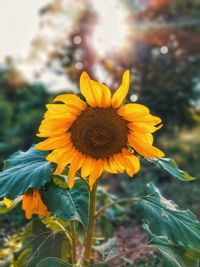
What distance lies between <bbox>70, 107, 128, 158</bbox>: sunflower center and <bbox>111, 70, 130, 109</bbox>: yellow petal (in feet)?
0.12

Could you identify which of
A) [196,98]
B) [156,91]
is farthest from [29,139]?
[196,98]

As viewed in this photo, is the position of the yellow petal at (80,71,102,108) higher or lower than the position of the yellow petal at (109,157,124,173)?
higher

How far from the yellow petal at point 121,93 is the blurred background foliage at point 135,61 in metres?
4.45

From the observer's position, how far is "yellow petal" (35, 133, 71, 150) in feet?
6.53

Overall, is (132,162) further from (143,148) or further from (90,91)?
(90,91)

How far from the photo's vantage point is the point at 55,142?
2.02 m

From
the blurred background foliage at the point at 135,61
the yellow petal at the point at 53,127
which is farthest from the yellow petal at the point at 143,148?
the blurred background foliage at the point at 135,61

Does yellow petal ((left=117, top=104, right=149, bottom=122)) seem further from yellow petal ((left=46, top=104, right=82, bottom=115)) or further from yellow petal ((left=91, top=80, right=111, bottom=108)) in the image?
yellow petal ((left=46, top=104, right=82, bottom=115))

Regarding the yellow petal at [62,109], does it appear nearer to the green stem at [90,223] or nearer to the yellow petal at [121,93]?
the yellow petal at [121,93]

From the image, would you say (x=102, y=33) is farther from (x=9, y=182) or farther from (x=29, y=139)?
(x=9, y=182)

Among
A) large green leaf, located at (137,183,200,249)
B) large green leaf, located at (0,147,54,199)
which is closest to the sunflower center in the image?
Answer: large green leaf, located at (0,147,54,199)

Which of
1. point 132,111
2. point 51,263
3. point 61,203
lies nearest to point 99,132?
point 132,111

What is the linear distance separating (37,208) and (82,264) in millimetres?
403

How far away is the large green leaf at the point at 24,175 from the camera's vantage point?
1.97 metres
